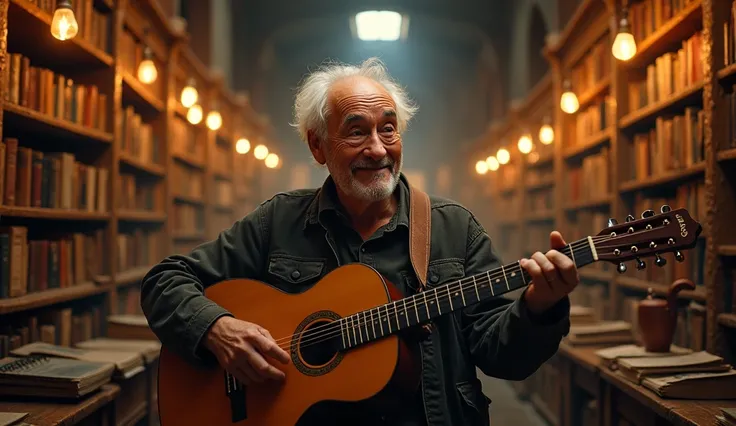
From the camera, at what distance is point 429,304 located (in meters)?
1.65

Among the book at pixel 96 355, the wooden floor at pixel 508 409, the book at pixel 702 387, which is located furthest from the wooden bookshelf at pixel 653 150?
the book at pixel 96 355

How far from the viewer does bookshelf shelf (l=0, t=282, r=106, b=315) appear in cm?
250

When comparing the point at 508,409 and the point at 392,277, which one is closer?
the point at 392,277

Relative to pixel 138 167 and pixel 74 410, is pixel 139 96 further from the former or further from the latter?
pixel 74 410

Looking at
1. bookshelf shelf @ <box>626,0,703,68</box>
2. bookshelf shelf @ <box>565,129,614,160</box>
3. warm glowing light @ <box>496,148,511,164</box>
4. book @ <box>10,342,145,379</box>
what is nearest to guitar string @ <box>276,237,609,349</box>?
book @ <box>10,342,145,379</box>

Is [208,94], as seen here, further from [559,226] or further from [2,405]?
[2,405]

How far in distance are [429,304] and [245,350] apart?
Answer: 50 cm

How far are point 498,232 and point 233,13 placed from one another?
4.91m

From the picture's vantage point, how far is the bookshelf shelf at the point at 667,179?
2.86 meters

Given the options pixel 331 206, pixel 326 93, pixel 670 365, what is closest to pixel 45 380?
pixel 331 206

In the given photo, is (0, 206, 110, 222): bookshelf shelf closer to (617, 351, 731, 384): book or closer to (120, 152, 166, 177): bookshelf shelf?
(120, 152, 166, 177): bookshelf shelf

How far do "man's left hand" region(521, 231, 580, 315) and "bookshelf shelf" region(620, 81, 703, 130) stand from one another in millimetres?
1657

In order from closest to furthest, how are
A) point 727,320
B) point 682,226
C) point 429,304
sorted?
point 682,226 < point 429,304 < point 727,320

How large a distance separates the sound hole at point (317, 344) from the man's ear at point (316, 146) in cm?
63
